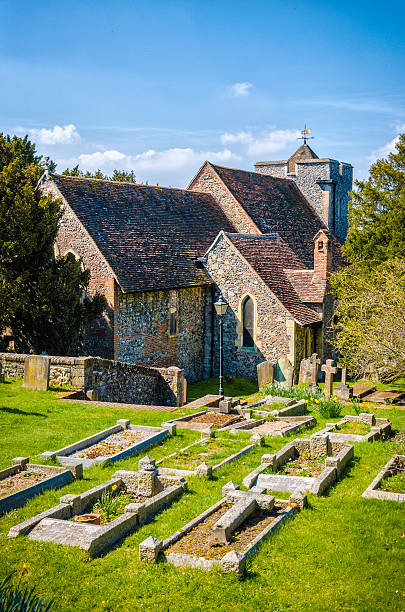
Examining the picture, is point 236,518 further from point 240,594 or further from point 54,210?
point 54,210

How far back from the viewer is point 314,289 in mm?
27844

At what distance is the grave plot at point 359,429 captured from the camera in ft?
47.8

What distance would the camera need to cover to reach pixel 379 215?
90.3ft

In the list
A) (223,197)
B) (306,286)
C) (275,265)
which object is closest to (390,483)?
(306,286)

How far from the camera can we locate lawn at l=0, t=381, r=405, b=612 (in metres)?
7.60

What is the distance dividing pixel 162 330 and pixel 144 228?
4707mm

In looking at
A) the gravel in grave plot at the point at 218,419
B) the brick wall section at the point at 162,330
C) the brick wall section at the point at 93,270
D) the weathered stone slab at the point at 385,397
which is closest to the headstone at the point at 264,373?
the brick wall section at the point at 162,330

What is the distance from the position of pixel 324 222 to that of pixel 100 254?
65.1ft

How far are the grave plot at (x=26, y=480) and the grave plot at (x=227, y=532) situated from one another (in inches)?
113

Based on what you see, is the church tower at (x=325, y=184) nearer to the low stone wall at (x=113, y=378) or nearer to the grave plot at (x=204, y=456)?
the low stone wall at (x=113, y=378)

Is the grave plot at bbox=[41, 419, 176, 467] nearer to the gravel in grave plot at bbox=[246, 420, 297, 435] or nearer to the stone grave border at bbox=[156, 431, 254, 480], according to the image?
the stone grave border at bbox=[156, 431, 254, 480]

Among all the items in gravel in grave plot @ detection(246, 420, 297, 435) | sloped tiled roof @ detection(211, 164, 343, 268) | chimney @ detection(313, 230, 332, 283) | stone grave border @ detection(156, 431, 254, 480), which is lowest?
stone grave border @ detection(156, 431, 254, 480)

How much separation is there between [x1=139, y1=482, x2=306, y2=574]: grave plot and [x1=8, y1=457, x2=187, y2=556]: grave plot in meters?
0.86

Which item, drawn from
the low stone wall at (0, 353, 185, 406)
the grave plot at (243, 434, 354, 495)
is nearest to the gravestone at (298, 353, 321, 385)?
the low stone wall at (0, 353, 185, 406)
